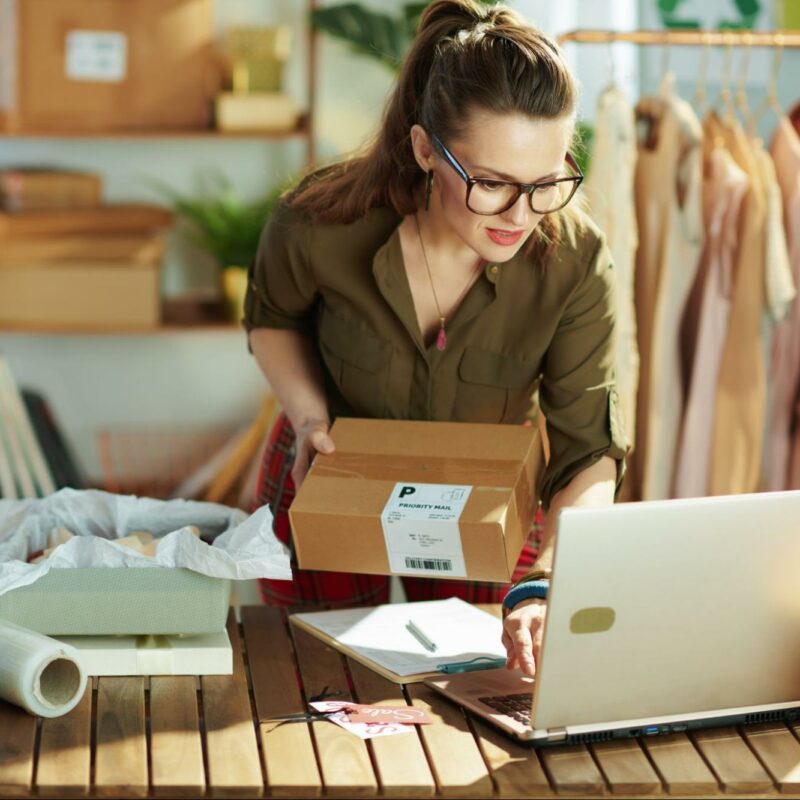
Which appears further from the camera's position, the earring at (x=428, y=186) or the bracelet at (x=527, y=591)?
the earring at (x=428, y=186)

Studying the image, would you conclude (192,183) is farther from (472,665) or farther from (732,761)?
(732,761)

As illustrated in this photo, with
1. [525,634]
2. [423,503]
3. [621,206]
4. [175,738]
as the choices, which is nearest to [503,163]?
[423,503]

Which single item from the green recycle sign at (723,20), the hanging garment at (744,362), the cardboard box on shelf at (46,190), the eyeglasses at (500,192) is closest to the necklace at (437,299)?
the eyeglasses at (500,192)

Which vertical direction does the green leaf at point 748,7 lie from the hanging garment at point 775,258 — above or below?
above

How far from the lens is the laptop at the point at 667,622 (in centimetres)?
138

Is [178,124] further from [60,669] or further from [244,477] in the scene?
[60,669]

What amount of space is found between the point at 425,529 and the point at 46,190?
219cm

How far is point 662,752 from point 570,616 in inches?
8.2

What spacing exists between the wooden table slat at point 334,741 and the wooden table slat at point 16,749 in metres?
0.31

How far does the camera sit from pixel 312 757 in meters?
1.42

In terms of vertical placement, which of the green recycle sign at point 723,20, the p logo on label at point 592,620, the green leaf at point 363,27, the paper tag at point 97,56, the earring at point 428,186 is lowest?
the p logo on label at point 592,620

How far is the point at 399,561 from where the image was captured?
1698 millimetres

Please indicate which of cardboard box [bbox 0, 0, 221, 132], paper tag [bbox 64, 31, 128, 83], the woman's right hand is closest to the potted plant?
cardboard box [bbox 0, 0, 221, 132]

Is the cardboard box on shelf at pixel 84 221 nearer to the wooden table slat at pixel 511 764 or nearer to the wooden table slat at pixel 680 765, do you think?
the wooden table slat at pixel 511 764
